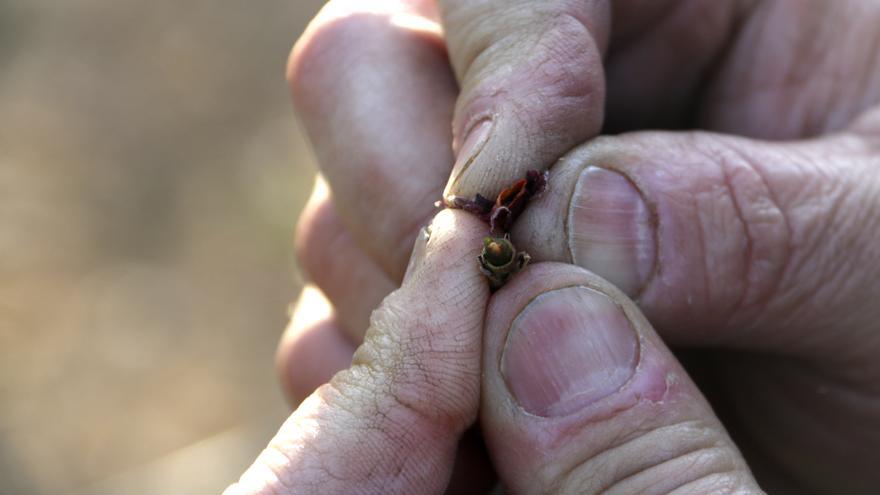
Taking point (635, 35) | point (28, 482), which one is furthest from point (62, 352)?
point (635, 35)

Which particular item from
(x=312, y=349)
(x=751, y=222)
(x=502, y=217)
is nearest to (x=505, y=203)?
(x=502, y=217)

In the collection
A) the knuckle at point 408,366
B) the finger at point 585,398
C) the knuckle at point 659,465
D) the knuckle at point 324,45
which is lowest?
the knuckle at point 659,465

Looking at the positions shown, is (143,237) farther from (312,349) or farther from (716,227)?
(716,227)

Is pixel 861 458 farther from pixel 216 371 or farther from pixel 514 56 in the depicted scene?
pixel 216 371

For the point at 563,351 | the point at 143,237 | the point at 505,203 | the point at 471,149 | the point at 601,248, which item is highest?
the point at 471,149

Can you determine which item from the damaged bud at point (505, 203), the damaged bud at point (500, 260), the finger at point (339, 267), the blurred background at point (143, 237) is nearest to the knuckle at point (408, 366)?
the damaged bud at point (500, 260)

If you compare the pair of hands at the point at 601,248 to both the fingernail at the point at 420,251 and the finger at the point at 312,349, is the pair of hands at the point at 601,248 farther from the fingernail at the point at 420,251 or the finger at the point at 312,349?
the finger at the point at 312,349
